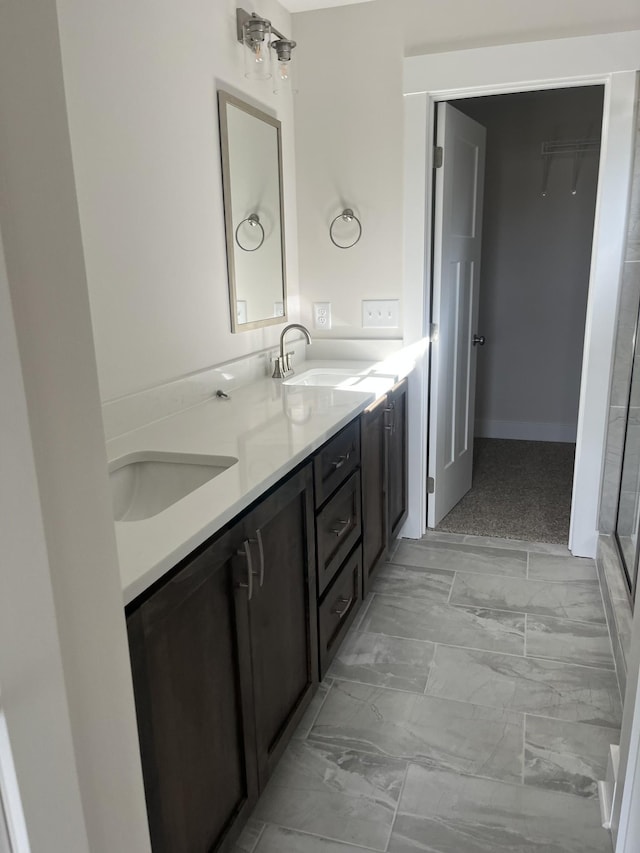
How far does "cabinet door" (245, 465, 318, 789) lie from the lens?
4.79 ft

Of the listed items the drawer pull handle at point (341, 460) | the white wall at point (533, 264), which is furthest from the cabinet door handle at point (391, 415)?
the white wall at point (533, 264)

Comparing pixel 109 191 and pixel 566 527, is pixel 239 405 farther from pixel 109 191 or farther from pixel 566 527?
pixel 566 527

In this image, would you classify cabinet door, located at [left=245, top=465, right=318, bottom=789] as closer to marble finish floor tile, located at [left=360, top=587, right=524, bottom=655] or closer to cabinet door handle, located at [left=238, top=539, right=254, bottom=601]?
cabinet door handle, located at [left=238, top=539, right=254, bottom=601]

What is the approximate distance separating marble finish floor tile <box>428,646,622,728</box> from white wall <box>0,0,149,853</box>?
1.54 metres

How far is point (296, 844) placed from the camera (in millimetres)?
1550

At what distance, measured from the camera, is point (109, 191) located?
173cm

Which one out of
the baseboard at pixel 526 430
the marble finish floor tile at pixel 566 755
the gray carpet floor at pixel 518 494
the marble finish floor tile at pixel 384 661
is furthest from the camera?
the baseboard at pixel 526 430

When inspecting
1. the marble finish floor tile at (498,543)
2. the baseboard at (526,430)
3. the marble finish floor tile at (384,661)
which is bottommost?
the marble finish floor tile at (384,661)

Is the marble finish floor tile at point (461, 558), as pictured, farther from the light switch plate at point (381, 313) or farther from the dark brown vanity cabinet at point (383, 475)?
the light switch plate at point (381, 313)

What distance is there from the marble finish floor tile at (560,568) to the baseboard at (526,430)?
1825mm

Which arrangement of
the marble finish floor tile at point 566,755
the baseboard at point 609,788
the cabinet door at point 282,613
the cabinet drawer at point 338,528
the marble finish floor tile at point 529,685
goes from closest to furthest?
the cabinet door at point 282,613 → the baseboard at point 609,788 → the marble finish floor tile at point 566,755 → the cabinet drawer at point 338,528 → the marble finish floor tile at point 529,685

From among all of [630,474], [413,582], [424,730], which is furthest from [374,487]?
[630,474]

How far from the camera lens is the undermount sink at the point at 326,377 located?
264cm

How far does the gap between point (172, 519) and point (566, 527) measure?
2.55 m
